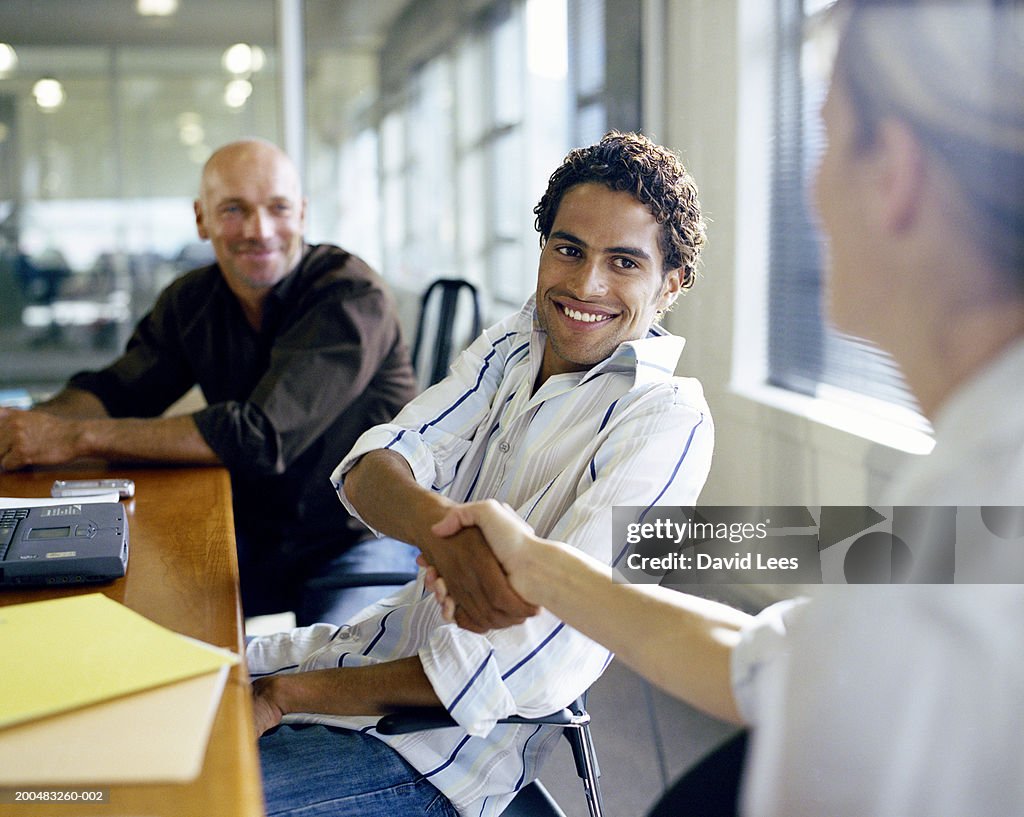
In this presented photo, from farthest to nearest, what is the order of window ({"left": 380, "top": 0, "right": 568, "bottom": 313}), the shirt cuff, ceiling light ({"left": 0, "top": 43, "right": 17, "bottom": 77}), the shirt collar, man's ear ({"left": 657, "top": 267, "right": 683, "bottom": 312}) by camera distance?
ceiling light ({"left": 0, "top": 43, "right": 17, "bottom": 77})
window ({"left": 380, "top": 0, "right": 568, "bottom": 313})
man's ear ({"left": 657, "top": 267, "right": 683, "bottom": 312})
the shirt cuff
the shirt collar

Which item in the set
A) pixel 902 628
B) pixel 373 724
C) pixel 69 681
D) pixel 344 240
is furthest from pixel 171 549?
pixel 344 240

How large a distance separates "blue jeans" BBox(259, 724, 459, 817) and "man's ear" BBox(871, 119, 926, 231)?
82 cm

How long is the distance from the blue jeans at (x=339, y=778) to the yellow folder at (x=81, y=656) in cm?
25

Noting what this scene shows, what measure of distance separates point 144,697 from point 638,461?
0.56 meters

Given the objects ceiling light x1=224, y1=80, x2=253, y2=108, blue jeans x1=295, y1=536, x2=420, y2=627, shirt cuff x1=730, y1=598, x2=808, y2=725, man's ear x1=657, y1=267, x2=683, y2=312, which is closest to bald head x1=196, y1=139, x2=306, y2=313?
blue jeans x1=295, y1=536, x2=420, y2=627

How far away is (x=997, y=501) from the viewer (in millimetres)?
615

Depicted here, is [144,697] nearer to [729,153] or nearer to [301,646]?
[301,646]

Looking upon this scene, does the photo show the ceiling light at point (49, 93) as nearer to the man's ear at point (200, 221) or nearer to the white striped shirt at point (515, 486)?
the man's ear at point (200, 221)

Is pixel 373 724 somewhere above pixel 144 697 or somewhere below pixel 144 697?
below

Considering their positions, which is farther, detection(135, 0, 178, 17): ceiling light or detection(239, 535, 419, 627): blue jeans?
detection(135, 0, 178, 17): ceiling light

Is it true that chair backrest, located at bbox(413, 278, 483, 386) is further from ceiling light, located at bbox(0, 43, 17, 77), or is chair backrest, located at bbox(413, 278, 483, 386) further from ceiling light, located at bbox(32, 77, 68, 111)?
ceiling light, located at bbox(0, 43, 17, 77)

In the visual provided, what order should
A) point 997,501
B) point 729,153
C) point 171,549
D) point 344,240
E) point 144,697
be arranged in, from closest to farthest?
point 997,501
point 144,697
point 729,153
point 171,549
point 344,240

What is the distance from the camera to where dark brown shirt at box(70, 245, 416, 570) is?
1937mm

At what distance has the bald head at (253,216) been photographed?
2.22 metres
